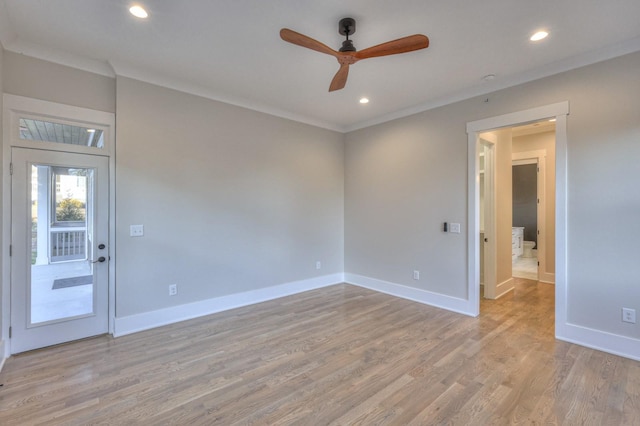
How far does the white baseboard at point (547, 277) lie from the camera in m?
5.42

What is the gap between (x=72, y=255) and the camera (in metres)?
3.09

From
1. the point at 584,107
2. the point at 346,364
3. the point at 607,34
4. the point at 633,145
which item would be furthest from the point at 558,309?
the point at 607,34

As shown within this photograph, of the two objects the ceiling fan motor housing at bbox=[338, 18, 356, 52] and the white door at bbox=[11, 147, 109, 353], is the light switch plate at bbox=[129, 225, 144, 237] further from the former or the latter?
the ceiling fan motor housing at bbox=[338, 18, 356, 52]

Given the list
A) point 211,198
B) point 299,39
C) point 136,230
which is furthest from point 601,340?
point 136,230

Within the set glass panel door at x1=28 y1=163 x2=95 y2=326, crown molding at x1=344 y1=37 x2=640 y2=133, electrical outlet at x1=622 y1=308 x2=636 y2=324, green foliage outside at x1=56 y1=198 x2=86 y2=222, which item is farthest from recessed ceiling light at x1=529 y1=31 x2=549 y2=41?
green foliage outside at x1=56 y1=198 x2=86 y2=222

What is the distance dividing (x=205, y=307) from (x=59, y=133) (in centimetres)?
250

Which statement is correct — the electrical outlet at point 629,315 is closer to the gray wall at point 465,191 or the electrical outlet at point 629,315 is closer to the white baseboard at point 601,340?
the gray wall at point 465,191

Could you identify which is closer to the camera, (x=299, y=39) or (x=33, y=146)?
(x=299, y=39)

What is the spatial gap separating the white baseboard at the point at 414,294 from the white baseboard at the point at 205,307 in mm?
604

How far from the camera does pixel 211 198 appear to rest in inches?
154

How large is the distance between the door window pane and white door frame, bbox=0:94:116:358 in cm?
A: 5

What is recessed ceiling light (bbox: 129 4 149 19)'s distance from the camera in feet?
7.45

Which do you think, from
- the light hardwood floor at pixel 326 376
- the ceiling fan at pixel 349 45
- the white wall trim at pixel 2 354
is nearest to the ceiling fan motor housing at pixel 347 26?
the ceiling fan at pixel 349 45

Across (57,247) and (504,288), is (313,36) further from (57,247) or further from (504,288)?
(504,288)
